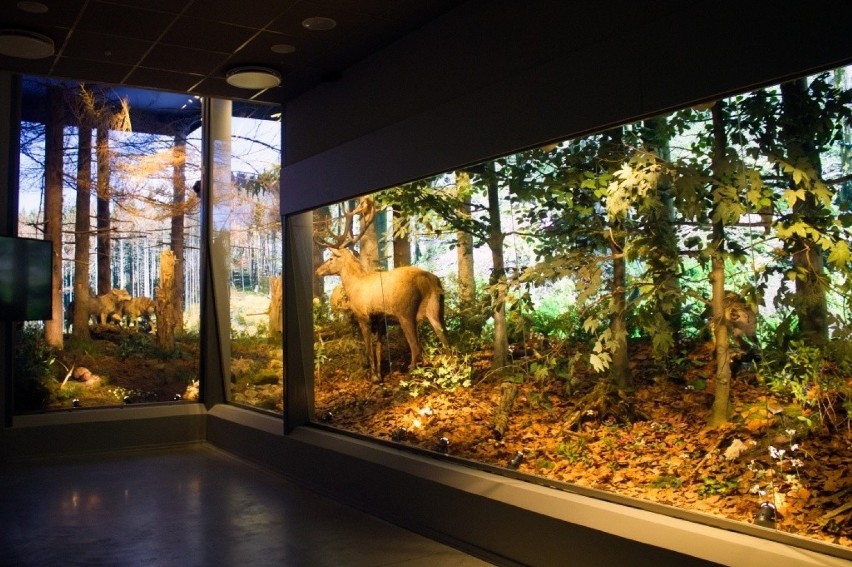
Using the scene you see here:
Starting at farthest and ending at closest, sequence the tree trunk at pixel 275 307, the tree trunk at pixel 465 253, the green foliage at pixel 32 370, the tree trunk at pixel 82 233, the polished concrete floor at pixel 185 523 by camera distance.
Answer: the tree trunk at pixel 82 233 < the green foliage at pixel 32 370 < the tree trunk at pixel 275 307 < the tree trunk at pixel 465 253 < the polished concrete floor at pixel 185 523

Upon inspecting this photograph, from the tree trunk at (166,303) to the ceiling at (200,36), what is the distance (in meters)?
3.49

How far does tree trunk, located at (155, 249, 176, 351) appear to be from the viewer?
32.5 ft

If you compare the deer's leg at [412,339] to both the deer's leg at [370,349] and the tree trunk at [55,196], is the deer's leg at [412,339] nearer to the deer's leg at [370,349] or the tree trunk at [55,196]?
the deer's leg at [370,349]

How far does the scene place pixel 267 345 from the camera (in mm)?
8734

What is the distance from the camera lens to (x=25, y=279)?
8.55m

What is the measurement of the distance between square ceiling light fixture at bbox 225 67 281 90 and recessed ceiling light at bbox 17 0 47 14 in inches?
62.5

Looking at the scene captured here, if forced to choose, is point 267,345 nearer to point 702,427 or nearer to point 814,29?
point 702,427

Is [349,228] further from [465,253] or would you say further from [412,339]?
[465,253]

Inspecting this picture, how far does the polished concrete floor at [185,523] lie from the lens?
5.06 meters

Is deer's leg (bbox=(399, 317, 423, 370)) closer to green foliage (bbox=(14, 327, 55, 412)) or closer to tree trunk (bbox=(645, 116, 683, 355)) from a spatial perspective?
tree trunk (bbox=(645, 116, 683, 355))

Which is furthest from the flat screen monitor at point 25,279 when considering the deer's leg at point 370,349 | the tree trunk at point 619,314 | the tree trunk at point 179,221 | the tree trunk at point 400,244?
the tree trunk at point 619,314

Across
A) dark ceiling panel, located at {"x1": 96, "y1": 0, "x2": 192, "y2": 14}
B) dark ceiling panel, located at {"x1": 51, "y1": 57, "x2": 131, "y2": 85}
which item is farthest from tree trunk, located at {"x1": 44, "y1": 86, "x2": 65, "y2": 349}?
dark ceiling panel, located at {"x1": 96, "y1": 0, "x2": 192, "y2": 14}

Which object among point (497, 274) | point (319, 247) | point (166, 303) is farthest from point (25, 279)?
point (497, 274)

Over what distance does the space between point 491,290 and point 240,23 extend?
2.53 m
